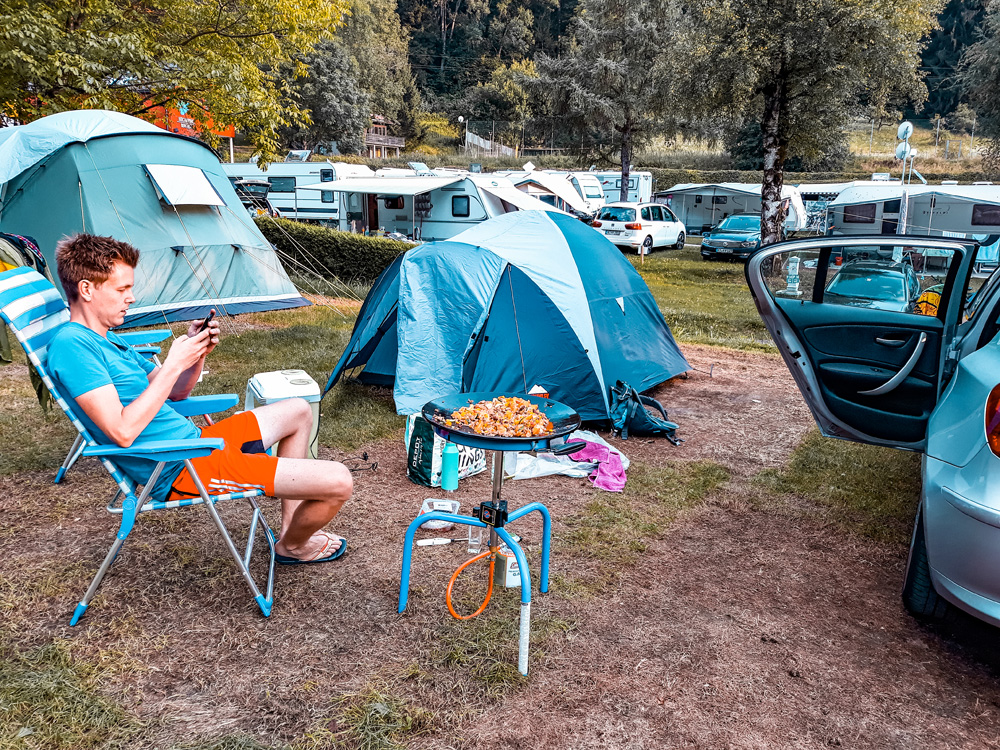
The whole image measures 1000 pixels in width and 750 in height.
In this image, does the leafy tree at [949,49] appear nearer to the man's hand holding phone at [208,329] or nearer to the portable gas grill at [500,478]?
the portable gas grill at [500,478]

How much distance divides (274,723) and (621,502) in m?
2.39

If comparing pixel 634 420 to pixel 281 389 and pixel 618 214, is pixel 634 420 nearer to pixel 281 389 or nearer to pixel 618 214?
pixel 281 389

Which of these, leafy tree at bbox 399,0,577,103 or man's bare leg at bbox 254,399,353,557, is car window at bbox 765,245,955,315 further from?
leafy tree at bbox 399,0,577,103

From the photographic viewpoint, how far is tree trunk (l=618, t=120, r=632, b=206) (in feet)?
80.9

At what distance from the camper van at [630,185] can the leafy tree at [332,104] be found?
17.7 meters

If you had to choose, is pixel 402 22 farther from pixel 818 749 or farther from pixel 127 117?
pixel 818 749

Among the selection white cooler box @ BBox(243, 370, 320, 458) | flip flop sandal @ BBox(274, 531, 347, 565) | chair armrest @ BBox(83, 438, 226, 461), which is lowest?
flip flop sandal @ BBox(274, 531, 347, 565)

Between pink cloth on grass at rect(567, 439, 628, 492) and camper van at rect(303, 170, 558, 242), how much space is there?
10.3m

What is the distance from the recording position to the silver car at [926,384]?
7.54 ft

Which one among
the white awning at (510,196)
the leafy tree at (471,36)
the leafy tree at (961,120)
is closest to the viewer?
the white awning at (510,196)

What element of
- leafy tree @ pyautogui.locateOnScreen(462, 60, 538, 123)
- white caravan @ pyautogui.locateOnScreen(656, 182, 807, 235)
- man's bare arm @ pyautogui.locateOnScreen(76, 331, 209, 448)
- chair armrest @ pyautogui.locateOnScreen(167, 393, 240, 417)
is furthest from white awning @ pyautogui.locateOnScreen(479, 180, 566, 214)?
leafy tree @ pyautogui.locateOnScreen(462, 60, 538, 123)

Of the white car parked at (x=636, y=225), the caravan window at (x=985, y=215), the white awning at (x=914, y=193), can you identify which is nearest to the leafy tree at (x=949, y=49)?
the white awning at (x=914, y=193)

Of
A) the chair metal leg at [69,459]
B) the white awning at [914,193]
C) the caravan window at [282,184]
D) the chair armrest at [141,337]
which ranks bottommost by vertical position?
the chair metal leg at [69,459]

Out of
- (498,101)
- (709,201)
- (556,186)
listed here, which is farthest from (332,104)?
(556,186)
